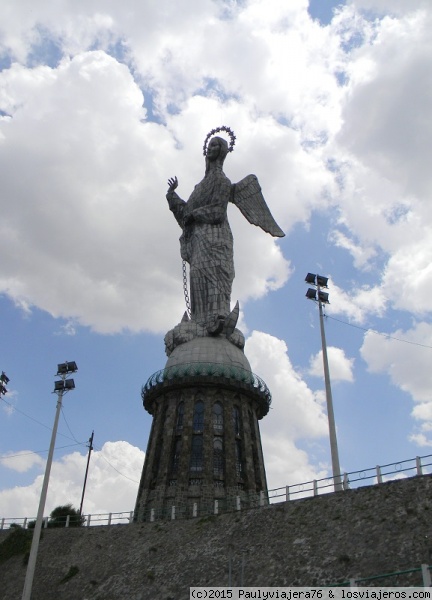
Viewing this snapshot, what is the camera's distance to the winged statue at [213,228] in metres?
63.3


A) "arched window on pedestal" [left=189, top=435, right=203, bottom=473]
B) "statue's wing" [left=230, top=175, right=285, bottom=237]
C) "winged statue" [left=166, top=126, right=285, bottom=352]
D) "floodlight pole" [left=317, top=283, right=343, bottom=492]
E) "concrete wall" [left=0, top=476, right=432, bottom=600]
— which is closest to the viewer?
"concrete wall" [left=0, top=476, right=432, bottom=600]

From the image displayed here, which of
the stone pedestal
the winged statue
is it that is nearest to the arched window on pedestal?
the stone pedestal

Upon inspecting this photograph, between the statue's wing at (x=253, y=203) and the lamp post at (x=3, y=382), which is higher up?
the statue's wing at (x=253, y=203)

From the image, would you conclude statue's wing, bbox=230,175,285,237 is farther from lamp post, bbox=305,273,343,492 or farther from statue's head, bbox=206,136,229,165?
lamp post, bbox=305,273,343,492

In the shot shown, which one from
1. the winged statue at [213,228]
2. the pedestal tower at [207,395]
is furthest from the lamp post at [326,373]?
the winged statue at [213,228]

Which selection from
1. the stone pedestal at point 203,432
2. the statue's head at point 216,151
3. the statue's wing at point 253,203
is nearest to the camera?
the stone pedestal at point 203,432

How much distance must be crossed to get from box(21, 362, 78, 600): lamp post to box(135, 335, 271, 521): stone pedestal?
14.3 meters

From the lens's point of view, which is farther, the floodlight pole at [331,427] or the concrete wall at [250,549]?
the floodlight pole at [331,427]

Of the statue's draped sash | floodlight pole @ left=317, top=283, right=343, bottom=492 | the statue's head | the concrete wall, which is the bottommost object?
the concrete wall

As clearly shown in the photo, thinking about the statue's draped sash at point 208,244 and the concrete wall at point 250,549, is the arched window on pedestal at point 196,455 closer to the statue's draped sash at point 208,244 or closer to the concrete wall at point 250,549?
the statue's draped sash at point 208,244

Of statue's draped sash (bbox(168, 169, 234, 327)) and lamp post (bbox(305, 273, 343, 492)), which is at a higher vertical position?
statue's draped sash (bbox(168, 169, 234, 327))

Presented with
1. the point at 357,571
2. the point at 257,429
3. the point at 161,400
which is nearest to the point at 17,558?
the point at 161,400

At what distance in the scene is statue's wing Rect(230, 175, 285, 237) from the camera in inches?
2694

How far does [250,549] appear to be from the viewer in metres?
33.9
